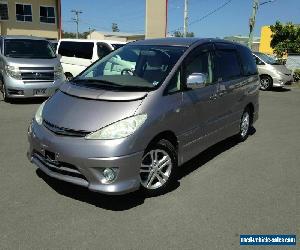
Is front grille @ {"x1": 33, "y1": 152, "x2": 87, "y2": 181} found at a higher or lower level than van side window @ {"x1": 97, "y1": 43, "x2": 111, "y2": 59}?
lower

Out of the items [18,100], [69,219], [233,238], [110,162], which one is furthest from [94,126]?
[18,100]

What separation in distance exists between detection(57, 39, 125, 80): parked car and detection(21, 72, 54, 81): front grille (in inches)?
103

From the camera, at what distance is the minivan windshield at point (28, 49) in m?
10.4

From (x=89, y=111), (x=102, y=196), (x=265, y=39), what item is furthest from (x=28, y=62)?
(x=265, y=39)

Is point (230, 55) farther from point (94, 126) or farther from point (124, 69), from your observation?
point (94, 126)

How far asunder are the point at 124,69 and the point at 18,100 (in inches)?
255

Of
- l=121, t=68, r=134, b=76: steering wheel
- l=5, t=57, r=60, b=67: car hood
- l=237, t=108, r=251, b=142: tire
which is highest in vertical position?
l=121, t=68, r=134, b=76: steering wheel

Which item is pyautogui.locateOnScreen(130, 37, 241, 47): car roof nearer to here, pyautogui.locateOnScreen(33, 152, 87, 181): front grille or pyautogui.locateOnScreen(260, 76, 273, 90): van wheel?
pyautogui.locateOnScreen(33, 152, 87, 181): front grille

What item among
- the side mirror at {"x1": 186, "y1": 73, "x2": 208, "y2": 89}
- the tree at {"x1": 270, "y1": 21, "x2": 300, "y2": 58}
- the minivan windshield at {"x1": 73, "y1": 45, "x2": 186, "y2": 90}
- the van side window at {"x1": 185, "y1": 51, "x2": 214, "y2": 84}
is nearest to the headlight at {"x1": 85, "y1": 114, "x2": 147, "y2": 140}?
the minivan windshield at {"x1": 73, "y1": 45, "x2": 186, "y2": 90}

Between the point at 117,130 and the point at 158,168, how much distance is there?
0.82 meters

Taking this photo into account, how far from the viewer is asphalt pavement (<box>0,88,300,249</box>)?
3.41 m

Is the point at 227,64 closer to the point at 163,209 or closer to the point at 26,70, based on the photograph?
the point at 163,209

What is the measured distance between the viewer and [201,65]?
511 cm

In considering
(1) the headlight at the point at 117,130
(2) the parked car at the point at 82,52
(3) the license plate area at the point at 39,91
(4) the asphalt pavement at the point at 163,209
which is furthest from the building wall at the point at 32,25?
(1) the headlight at the point at 117,130
